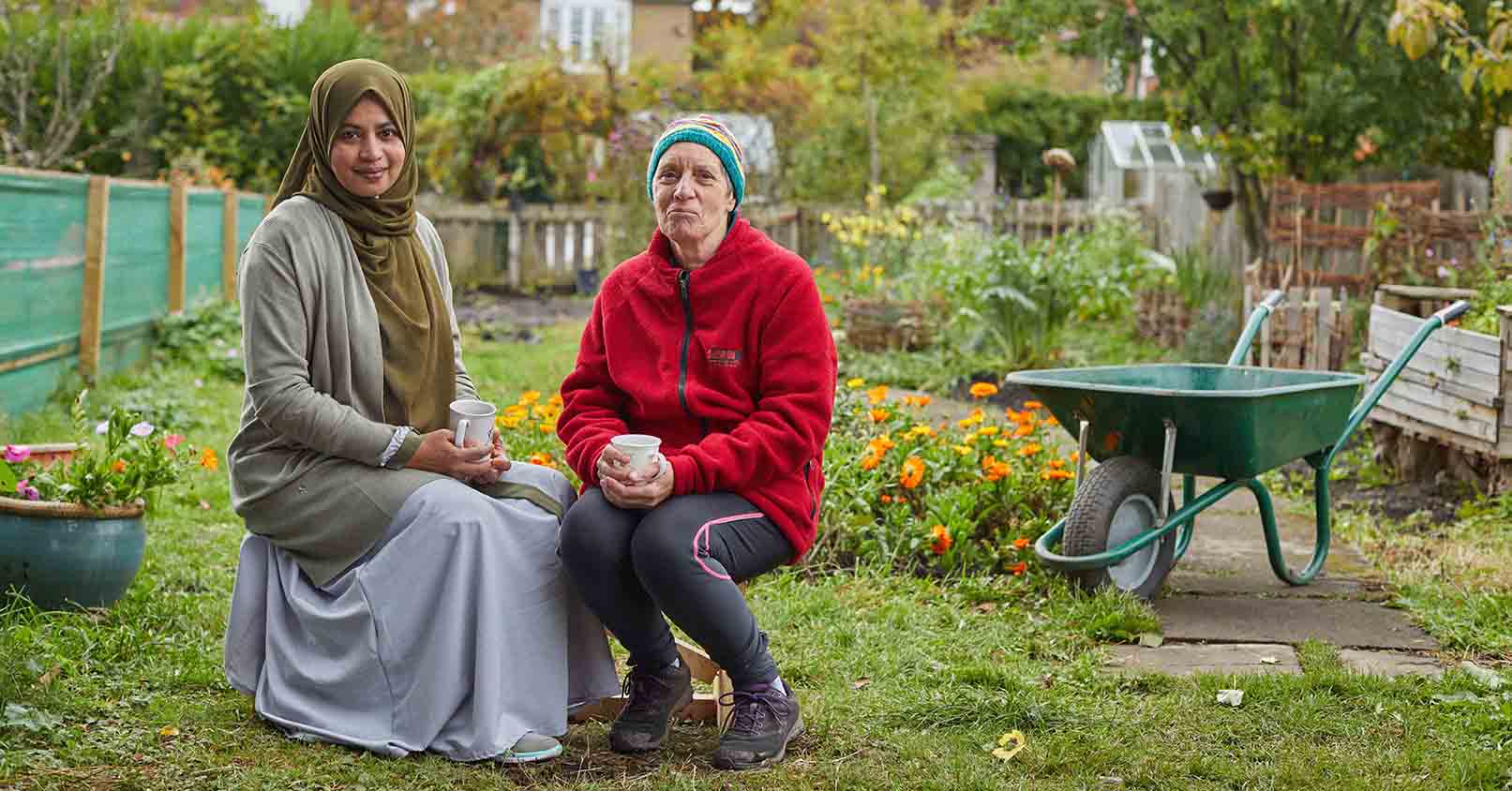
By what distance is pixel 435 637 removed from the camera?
299 cm

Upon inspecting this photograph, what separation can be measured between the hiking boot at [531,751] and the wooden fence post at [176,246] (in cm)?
690

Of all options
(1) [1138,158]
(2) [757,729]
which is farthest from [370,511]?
(1) [1138,158]

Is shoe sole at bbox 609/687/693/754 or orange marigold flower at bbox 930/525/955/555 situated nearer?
shoe sole at bbox 609/687/693/754

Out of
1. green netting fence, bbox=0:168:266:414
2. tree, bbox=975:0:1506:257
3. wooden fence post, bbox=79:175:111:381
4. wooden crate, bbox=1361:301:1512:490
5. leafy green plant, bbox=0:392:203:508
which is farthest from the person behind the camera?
tree, bbox=975:0:1506:257

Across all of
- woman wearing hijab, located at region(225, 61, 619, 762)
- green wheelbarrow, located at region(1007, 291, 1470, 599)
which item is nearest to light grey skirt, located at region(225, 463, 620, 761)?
woman wearing hijab, located at region(225, 61, 619, 762)

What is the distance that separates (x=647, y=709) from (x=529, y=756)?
0.28 m

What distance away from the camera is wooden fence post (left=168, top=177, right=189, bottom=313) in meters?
9.09

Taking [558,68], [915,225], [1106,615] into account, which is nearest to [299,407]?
[1106,615]

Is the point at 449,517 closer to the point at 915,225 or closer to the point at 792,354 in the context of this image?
the point at 792,354

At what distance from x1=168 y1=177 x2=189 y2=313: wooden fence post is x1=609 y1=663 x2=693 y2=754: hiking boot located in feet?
22.5

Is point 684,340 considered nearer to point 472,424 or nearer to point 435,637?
point 472,424

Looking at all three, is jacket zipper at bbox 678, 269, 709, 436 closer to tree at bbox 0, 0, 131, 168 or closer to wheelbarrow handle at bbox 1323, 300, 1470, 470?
wheelbarrow handle at bbox 1323, 300, 1470, 470

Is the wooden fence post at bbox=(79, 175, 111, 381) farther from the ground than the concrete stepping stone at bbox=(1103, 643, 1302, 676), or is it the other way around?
the wooden fence post at bbox=(79, 175, 111, 381)

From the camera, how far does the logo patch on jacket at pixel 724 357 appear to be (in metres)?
3.06
